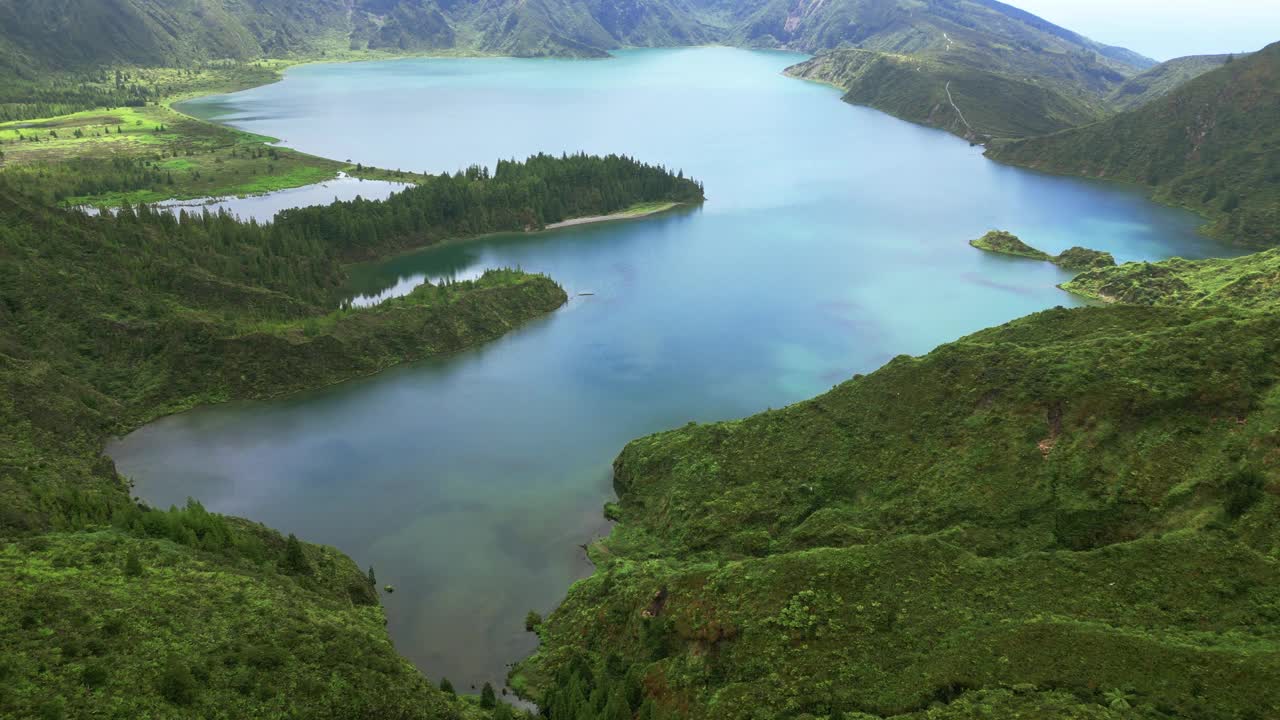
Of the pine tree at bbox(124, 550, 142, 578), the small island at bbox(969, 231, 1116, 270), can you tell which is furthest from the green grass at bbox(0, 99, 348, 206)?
the small island at bbox(969, 231, 1116, 270)

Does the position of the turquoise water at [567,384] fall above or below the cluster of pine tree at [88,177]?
below

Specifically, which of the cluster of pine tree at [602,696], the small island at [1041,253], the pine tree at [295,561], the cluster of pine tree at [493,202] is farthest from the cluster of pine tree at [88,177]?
Result: the small island at [1041,253]

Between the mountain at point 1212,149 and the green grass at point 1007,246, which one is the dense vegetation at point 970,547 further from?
the mountain at point 1212,149

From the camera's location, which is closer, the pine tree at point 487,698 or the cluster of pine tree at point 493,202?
the pine tree at point 487,698

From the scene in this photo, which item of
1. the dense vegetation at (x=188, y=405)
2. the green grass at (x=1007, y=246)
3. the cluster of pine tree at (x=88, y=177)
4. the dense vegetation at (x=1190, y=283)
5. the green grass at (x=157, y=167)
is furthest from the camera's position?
the green grass at (x=157, y=167)

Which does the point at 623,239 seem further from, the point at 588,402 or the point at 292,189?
Answer: the point at 292,189

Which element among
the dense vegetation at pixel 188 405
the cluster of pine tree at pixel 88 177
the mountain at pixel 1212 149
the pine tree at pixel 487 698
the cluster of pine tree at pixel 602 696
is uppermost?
the mountain at pixel 1212 149
